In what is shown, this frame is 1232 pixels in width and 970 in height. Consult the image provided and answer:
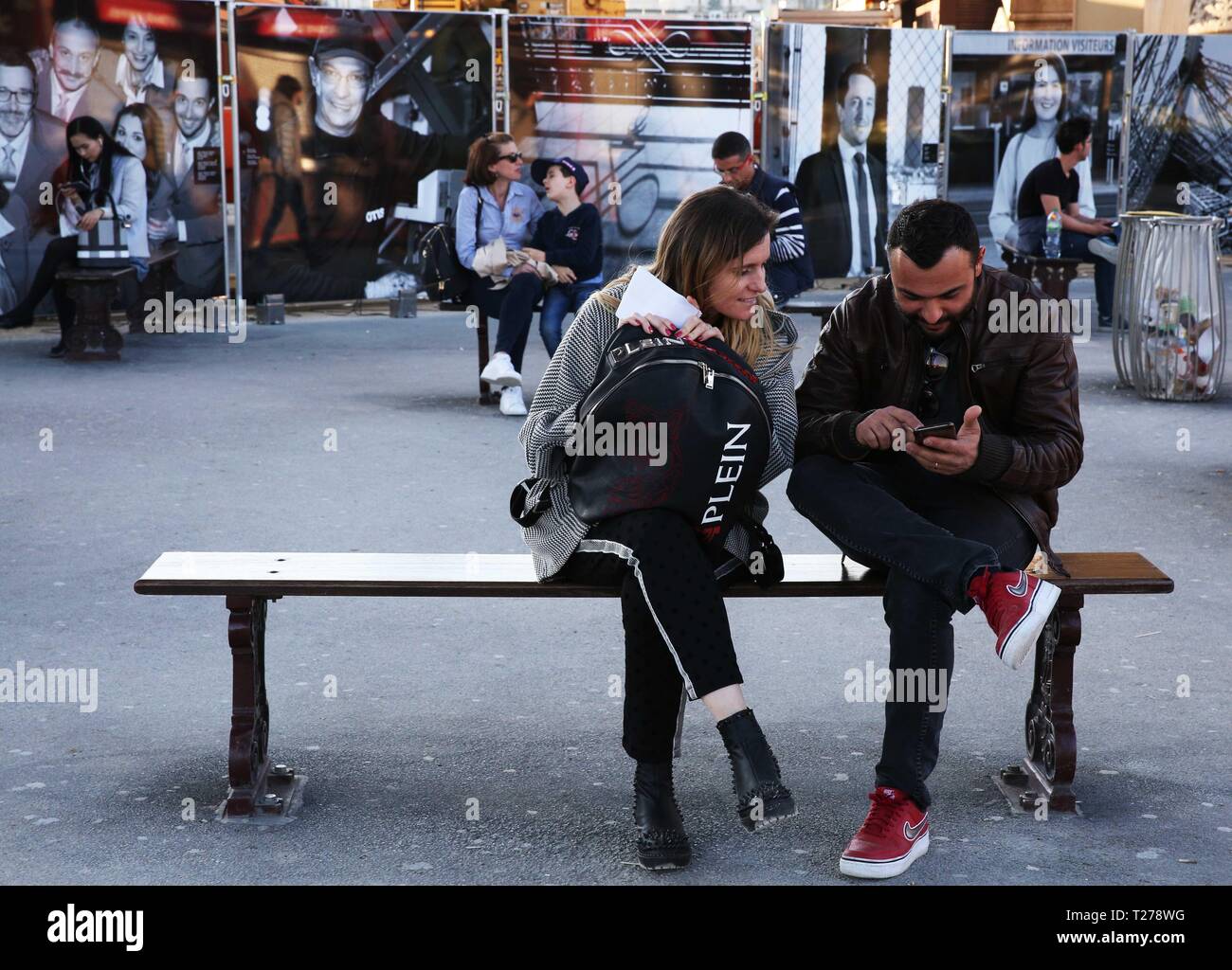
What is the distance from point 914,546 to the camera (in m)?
3.29

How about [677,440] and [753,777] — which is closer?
[753,777]

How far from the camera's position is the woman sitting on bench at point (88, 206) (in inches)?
429

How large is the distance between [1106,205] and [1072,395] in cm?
1325

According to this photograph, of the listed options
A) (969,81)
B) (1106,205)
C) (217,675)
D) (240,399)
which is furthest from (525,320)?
(1106,205)

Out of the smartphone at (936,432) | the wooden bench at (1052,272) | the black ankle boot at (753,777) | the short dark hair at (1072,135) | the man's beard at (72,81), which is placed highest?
the man's beard at (72,81)

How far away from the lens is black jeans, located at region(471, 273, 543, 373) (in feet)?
28.1

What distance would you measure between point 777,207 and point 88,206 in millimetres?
5653

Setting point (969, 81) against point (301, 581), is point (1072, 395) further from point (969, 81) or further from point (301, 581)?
point (969, 81)

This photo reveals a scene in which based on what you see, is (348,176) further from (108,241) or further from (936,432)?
(936,432)

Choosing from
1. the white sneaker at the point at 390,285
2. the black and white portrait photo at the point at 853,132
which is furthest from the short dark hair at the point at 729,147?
the black and white portrait photo at the point at 853,132

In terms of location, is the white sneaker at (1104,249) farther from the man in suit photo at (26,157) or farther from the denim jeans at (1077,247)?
the man in suit photo at (26,157)

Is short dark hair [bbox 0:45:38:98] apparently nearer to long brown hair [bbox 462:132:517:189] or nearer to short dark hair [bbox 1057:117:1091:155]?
long brown hair [bbox 462:132:517:189]

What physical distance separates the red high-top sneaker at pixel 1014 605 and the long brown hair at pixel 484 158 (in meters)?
6.02

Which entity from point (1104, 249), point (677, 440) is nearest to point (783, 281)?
point (1104, 249)
